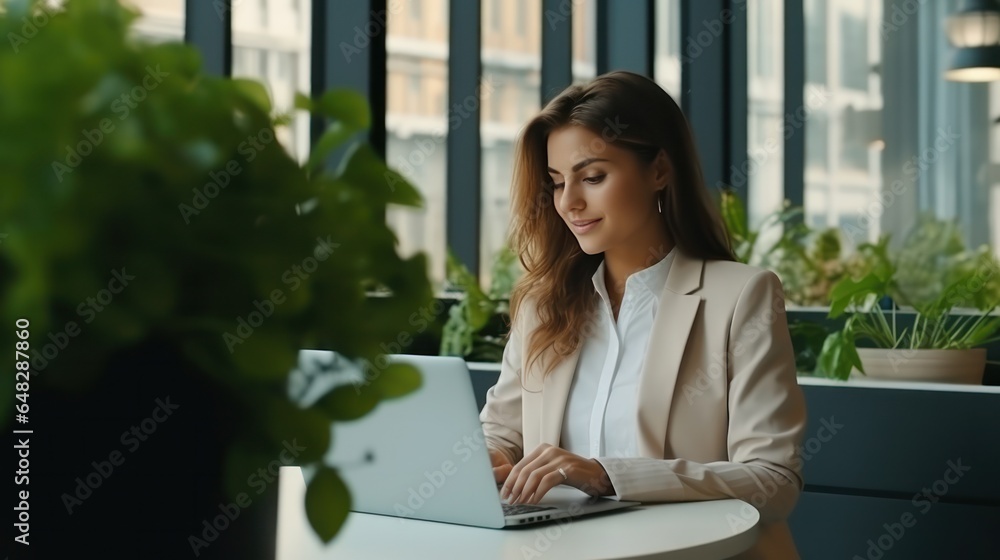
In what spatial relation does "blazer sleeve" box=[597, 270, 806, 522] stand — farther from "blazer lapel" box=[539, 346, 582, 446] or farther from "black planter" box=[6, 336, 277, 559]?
"black planter" box=[6, 336, 277, 559]

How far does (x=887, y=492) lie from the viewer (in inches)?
106

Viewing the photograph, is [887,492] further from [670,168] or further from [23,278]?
[23,278]

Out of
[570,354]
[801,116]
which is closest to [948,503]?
[570,354]

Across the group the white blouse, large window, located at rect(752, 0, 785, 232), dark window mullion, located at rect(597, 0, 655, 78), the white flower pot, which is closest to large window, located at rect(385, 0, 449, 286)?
dark window mullion, located at rect(597, 0, 655, 78)

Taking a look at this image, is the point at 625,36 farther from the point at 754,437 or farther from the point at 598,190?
the point at 754,437

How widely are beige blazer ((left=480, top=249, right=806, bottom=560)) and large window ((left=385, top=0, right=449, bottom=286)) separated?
171 cm

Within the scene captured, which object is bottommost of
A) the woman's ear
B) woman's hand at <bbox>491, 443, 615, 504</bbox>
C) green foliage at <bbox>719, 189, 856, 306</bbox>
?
woman's hand at <bbox>491, 443, 615, 504</bbox>

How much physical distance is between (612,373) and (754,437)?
33 cm

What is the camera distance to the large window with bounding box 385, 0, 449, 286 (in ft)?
12.7

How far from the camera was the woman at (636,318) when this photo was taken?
6.27ft

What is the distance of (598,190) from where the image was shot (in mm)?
2121

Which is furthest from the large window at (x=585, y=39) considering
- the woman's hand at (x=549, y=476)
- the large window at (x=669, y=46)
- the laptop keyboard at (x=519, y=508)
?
the laptop keyboard at (x=519, y=508)

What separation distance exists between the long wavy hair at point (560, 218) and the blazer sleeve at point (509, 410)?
2.7 inches

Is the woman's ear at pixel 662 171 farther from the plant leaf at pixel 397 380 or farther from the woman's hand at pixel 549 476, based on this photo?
the plant leaf at pixel 397 380
